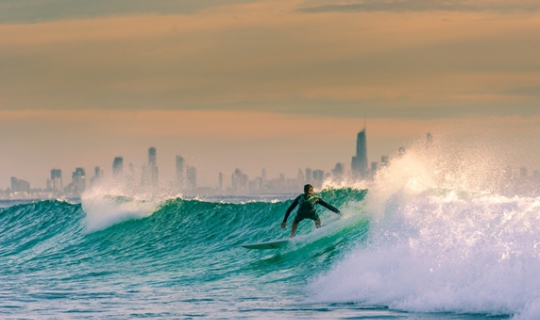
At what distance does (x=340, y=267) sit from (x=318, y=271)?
2.27 metres

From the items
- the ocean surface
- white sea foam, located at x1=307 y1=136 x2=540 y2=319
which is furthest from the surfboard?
white sea foam, located at x1=307 y1=136 x2=540 y2=319

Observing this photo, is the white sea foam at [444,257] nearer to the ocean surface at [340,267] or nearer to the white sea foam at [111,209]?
the ocean surface at [340,267]

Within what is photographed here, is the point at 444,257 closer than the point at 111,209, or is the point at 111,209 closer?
the point at 444,257

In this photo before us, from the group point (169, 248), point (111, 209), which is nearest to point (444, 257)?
point (169, 248)

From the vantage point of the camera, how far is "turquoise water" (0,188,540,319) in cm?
1230

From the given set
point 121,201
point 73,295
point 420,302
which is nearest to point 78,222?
point 121,201

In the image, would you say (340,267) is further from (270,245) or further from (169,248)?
(169,248)

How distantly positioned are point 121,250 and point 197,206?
4.63 meters

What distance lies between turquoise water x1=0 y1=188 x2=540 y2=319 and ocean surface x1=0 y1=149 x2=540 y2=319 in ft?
0.09

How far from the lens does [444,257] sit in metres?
13.4

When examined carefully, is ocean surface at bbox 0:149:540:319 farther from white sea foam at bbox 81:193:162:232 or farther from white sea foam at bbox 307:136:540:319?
white sea foam at bbox 81:193:162:232

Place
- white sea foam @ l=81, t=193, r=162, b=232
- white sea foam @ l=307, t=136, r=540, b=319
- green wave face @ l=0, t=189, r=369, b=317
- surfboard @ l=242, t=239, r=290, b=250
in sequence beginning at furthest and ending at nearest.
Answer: white sea foam @ l=81, t=193, r=162, b=232 → surfboard @ l=242, t=239, r=290, b=250 → green wave face @ l=0, t=189, r=369, b=317 → white sea foam @ l=307, t=136, r=540, b=319

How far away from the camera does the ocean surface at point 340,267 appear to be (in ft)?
40.4

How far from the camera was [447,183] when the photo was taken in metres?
18.2
